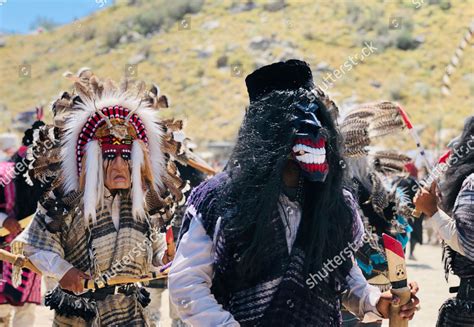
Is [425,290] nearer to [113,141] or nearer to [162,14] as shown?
[113,141]

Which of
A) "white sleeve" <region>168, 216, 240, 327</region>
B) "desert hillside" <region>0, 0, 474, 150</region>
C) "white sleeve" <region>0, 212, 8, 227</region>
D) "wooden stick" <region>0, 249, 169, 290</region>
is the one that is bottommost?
"white sleeve" <region>168, 216, 240, 327</region>

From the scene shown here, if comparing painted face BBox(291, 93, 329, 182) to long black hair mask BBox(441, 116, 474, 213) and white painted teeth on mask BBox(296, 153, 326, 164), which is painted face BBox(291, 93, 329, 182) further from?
long black hair mask BBox(441, 116, 474, 213)

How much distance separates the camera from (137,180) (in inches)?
197

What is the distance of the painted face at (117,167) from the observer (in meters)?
4.97

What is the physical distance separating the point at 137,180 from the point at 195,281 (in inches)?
74.5

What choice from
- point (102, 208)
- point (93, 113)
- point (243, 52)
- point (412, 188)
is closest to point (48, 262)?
→ point (102, 208)

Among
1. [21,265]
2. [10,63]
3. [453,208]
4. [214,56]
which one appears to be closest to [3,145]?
[21,265]

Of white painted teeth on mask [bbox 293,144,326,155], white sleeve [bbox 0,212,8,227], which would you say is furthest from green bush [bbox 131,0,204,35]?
white painted teeth on mask [bbox 293,144,326,155]

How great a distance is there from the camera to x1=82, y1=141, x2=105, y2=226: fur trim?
4.88 metres

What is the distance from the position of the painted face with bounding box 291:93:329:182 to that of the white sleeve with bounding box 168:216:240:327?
45cm

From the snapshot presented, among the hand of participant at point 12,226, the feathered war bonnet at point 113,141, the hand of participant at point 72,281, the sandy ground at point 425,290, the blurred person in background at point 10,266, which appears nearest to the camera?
the hand of participant at point 72,281

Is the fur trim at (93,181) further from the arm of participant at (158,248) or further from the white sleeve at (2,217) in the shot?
the white sleeve at (2,217)

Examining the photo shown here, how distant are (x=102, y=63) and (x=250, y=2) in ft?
40.3

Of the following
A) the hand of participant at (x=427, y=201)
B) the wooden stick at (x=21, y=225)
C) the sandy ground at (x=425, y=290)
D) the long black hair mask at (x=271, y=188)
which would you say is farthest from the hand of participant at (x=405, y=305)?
the sandy ground at (x=425, y=290)
